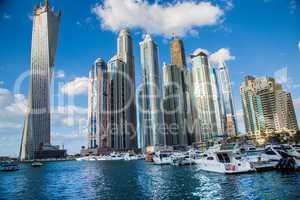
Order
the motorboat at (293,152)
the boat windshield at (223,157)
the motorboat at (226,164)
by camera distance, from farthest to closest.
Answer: the motorboat at (293,152) < the boat windshield at (223,157) < the motorboat at (226,164)

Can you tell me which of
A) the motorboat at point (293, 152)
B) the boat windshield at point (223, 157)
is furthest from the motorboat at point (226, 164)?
the motorboat at point (293, 152)

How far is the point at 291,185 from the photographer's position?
31516 mm

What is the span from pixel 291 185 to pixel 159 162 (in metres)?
66.5

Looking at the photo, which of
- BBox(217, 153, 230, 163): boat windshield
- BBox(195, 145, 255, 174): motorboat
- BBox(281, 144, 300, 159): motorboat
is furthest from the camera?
BBox(281, 144, 300, 159): motorboat

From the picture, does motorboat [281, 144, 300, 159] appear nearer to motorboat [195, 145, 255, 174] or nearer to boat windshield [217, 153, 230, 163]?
motorboat [195, 145, 255, 174]

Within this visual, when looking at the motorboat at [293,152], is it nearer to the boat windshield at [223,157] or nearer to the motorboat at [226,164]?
the motorboat at [226,164]

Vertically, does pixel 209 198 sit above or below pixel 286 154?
below

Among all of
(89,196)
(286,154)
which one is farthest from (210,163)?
(89,196)

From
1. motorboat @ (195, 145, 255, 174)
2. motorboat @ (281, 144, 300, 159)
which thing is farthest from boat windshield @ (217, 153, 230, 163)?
motorboat @ (281, 144, 300, 159)

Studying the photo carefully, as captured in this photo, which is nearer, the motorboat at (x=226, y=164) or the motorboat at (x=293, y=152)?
the motorboat at (x=226, y=164)

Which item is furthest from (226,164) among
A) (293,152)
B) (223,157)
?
(293,152)

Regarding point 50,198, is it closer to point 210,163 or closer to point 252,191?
point 252,191

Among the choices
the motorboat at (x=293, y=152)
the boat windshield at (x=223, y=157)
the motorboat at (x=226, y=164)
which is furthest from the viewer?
the motorboat at (x=293, y=152)

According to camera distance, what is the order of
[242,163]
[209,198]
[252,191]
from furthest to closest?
[242,163], [252,191], [209,198]
